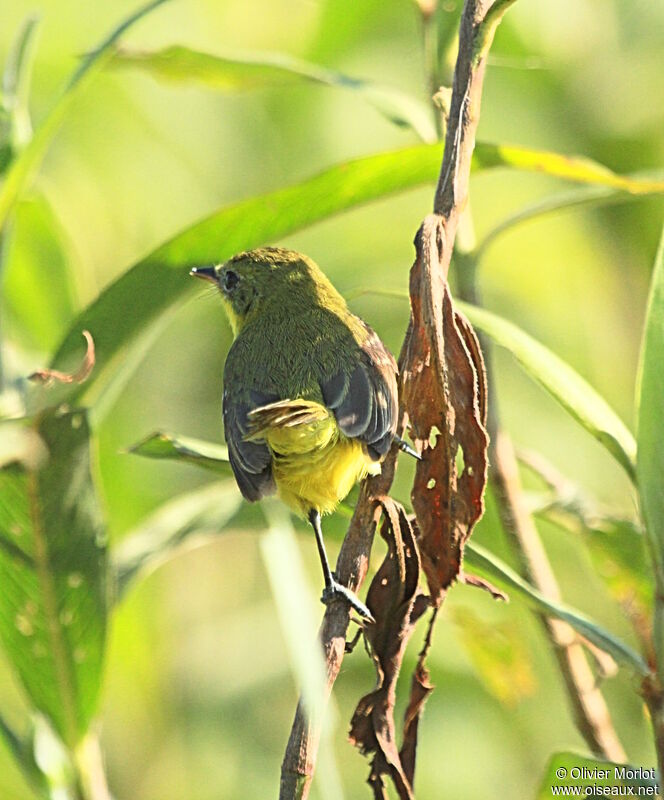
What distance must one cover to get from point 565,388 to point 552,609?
302 millimetres

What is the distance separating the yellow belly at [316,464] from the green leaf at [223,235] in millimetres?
365

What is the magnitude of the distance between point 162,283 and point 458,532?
69 cm

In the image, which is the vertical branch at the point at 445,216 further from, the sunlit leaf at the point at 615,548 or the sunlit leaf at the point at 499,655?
the sunlit leaf at the point at 499,655

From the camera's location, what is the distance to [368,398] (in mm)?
2111

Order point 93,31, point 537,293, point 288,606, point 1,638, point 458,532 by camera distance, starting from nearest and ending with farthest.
Result: point 458,532
point 288,606
point 1,638
point 537,293
point 93,31

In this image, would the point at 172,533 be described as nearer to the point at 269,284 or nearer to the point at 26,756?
the point at 26,756

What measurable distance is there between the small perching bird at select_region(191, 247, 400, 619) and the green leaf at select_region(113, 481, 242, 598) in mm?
108

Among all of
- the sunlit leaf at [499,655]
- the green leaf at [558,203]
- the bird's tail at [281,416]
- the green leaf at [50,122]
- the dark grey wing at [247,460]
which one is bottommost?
the sunlit leaf at [499,655]

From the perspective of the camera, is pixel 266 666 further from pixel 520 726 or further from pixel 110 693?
pixel 520 726

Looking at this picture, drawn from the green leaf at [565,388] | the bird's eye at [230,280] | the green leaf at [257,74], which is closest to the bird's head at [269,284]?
the bird's eye at [230,280]

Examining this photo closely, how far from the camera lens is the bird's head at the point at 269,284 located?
2.69 meters

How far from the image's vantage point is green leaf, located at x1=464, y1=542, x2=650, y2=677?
1577mm

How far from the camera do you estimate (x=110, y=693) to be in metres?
3.02

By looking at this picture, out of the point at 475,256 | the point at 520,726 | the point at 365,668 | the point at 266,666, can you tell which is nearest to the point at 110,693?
the point at 266,666
